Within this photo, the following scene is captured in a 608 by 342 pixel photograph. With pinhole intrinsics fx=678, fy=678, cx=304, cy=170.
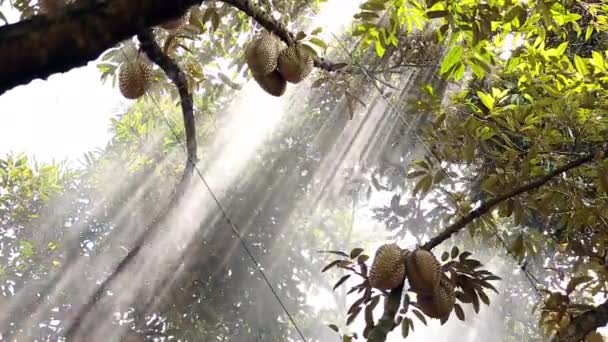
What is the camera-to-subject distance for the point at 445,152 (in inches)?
75.3

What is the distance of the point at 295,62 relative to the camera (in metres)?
1.37

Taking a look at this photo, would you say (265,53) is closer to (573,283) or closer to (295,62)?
(295,62)

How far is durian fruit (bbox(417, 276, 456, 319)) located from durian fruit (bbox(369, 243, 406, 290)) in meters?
0.09

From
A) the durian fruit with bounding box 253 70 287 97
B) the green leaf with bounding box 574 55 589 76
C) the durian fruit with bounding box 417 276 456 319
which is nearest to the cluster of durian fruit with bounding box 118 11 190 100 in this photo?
the durian fruit with bounding box 253 70 287 97

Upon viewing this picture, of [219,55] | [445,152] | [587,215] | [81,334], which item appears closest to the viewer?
[587,215]

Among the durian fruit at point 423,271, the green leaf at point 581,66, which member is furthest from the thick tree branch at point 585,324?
the green leaf at point 581,66

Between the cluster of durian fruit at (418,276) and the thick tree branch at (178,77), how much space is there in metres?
0.46

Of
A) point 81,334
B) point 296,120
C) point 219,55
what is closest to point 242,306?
point 81,334

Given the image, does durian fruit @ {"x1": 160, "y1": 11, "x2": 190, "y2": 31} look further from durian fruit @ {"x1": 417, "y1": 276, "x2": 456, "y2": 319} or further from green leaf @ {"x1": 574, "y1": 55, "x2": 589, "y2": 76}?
green leaf @ {"x1": 574, "y1": 55, "x2": 589, "y2": 76}

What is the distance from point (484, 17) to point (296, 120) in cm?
506

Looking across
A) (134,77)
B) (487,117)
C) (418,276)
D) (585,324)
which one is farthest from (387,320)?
(134,77)

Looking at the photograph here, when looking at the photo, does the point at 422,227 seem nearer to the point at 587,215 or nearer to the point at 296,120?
the point at 296,120

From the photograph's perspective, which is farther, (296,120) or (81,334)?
(296,120)

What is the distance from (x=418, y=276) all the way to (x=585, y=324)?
0.38 metres
